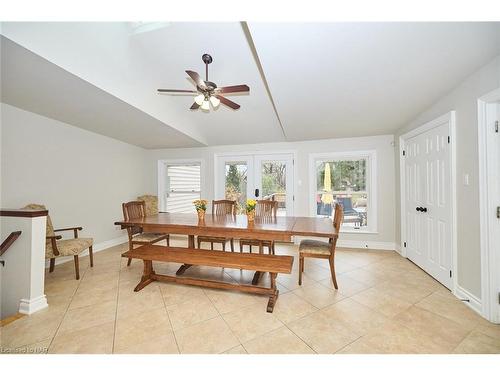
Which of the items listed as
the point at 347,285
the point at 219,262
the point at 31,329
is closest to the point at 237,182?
the point at 219,262

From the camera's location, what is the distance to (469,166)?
196 cm

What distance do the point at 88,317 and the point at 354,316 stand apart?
2.45m

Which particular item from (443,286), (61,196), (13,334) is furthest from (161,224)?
(443,286)

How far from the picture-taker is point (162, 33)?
243cm

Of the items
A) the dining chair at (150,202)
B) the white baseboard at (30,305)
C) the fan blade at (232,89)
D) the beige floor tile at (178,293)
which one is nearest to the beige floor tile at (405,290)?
the beige floor tile at (178,293)

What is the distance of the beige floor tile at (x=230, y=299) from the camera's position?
202 centimetres

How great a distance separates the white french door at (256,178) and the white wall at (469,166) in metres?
2.64

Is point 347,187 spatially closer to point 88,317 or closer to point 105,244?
point 88,317

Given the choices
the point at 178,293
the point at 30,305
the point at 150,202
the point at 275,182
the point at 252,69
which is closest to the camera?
the point at 30,305

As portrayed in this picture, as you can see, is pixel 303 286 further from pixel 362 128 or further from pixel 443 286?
pixel 362 128

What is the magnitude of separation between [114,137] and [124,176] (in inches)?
34.2

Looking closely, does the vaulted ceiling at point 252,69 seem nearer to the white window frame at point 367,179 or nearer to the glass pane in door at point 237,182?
the white window frame at point 367,179

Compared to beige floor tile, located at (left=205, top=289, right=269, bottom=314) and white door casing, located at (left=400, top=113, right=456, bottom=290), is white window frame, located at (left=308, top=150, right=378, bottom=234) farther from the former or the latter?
beige floor tile, located at (left=205, top=289, right=269, bottom=314)

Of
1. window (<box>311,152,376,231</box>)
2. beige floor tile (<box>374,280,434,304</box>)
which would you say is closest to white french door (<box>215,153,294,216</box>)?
window (<box>311,152,376,231</box>)
